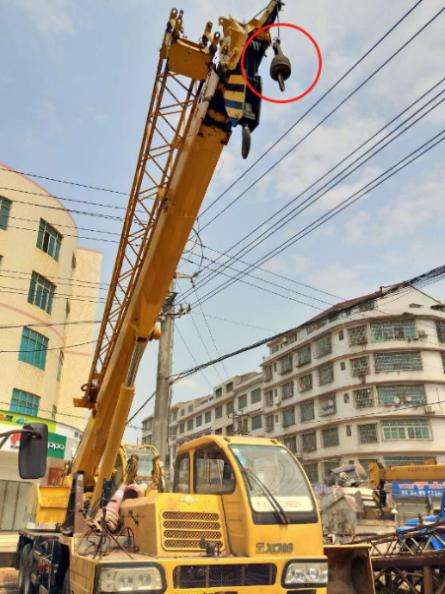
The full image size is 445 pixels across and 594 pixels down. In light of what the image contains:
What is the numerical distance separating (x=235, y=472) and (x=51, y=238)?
20.7 meters

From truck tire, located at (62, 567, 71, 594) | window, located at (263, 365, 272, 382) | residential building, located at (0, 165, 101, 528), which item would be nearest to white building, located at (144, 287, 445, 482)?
window, located at (263, 365, 272, 382)

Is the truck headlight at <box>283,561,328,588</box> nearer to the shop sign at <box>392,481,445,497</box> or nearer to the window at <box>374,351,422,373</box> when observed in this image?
the shop sign at <box>392,481,445,497</box>

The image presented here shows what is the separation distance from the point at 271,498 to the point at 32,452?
258 cm

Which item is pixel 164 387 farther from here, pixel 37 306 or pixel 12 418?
pixel 37 306

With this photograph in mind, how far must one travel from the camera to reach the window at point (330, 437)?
4050cm

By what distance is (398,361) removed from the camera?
38.5m

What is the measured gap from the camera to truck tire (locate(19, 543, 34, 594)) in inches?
312

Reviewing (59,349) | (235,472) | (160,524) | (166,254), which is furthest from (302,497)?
(59,349)

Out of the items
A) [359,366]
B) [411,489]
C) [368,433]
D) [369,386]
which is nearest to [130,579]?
[411,489]

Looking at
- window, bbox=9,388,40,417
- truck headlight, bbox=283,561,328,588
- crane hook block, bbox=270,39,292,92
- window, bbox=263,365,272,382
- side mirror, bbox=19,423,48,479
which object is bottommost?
truck headlight, bbox=283,561,328,588

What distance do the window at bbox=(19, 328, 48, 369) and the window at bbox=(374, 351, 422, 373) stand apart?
26.5 metres

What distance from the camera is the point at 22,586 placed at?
8.32 m

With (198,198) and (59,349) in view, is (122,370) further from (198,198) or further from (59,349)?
(59,349)

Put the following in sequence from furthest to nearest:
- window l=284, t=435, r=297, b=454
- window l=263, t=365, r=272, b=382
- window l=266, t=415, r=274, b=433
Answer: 1. window l=263, t=365, r=272, b=382
2. window l=266, t=415, r=274, b=433
3. window l=284, t=435, r=297, b=454
